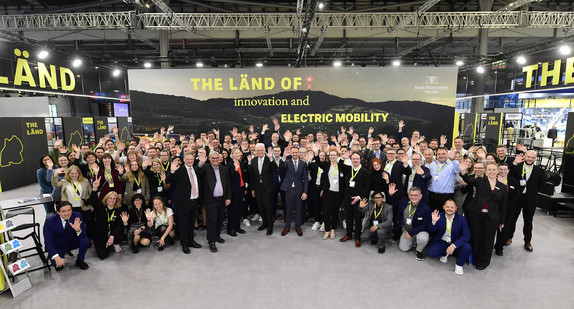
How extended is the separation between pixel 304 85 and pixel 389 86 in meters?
2.90

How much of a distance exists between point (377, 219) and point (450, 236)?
1.00m

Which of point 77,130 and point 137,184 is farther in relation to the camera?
point 77,130

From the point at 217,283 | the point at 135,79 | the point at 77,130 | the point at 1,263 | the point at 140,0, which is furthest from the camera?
the point at 77,130

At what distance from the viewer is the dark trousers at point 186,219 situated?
4164mm

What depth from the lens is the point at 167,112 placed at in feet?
31.6

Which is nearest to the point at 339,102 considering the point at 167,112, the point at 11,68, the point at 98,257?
the point at 167,112

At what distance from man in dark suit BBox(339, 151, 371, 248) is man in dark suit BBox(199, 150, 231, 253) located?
1908 millimetres

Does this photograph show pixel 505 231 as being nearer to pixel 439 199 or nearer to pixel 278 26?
pixel 439 199

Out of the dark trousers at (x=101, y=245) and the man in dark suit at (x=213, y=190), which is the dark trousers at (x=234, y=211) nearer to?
the man in dark suit at (x=213, y=190)

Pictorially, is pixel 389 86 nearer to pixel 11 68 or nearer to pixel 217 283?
pixel 217 283

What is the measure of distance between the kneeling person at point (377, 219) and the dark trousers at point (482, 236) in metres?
1.08

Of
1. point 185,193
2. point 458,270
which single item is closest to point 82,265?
point 185,193

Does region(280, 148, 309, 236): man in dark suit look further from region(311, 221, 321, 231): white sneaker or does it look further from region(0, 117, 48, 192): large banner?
region(0, 117, 48, 192): large banner

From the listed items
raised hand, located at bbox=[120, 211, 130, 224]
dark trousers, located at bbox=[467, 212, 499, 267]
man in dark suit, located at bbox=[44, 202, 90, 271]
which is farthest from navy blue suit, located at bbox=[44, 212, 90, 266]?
dark trousers, located at bbox=[467, 212, 499, 267]
